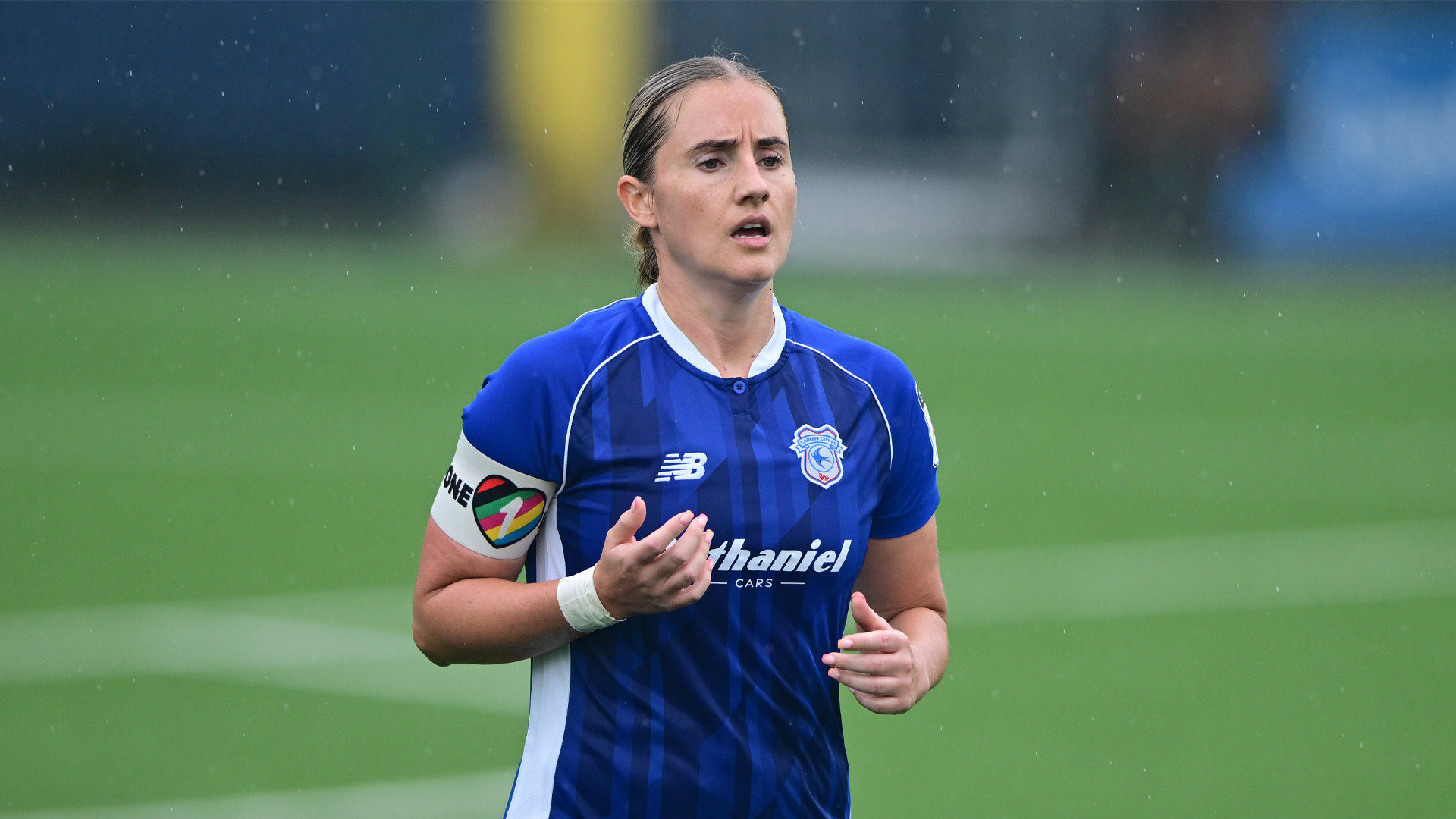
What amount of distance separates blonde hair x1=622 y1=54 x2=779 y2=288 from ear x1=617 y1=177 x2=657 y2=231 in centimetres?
2

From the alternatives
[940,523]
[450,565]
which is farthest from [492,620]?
[940,523]

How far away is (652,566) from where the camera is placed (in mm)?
2793

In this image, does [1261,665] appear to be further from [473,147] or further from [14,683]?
[473,147]

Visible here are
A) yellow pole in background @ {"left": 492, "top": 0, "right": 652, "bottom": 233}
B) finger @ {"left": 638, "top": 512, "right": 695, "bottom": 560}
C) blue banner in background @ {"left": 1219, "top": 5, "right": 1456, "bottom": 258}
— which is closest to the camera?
finger @ {"left": 638, "top": 512, "right": 695, "bottom": 560}

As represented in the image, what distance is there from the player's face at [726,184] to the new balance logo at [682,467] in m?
0.33

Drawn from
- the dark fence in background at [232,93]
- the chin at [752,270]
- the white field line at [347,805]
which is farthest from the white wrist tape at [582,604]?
the dark fence in background at [232,93]

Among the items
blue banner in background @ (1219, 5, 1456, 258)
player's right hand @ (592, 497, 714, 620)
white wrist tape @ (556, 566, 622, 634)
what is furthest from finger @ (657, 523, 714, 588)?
blue banner in background @ (1219, 5, 1456, 258)

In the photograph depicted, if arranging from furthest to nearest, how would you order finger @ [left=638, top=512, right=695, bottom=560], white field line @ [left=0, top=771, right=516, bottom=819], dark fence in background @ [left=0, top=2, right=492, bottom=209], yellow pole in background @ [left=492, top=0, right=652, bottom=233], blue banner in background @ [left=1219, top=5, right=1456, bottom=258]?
yellow pole in background @ [left=492, top=0, right=652, bottom=233]
dark fence in background @ [left=0, top=2, right=492, bottom=209]
blue banner in background @ [left=1219, top=5, right=1456, bottom=258]
white field line @ [left=0, top=771, right=516, bottom=819]
finger @ [left=638, top=512, right=695, bottom=560]

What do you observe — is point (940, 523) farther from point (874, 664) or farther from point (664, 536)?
point (664, 536)

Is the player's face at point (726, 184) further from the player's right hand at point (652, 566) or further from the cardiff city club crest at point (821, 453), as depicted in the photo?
the player's right hand at point (652, 566)

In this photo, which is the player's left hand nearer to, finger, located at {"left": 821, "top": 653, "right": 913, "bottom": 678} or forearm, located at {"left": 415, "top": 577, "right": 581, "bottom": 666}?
finger, located at {"left": 821, "top": 653, "right": 913, "bottom": 678}

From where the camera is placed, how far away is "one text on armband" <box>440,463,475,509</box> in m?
3.09

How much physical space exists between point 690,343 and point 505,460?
0.42 metres

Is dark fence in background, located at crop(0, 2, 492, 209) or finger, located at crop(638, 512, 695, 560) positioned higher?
dark fence in background, located at crop(0, 2, 492, 209)
